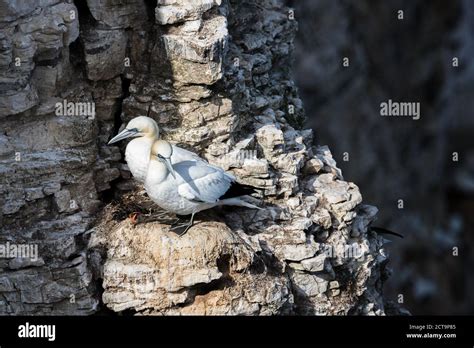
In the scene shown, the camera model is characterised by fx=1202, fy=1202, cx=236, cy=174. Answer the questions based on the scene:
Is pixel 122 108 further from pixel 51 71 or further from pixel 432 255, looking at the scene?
pixel 432 255

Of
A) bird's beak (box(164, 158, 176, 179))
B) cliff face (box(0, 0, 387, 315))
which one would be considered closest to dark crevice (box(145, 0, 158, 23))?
cliff face (box(0, 0, 387, 315))

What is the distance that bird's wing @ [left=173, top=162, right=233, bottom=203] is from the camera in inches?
677

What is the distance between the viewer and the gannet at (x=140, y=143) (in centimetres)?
1741

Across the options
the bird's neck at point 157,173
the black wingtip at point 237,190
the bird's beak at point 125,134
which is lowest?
the black wingtip at point 237,190

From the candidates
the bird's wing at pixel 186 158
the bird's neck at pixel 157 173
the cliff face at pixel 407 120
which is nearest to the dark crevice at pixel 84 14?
the bird's wing at pixel 186 158

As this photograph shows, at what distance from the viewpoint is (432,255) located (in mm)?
40344

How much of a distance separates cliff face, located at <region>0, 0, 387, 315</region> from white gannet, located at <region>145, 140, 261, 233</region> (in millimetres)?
406

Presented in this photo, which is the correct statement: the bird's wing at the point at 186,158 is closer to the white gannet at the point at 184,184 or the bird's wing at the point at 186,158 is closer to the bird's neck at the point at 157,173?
the white gannet at the point at 184,184

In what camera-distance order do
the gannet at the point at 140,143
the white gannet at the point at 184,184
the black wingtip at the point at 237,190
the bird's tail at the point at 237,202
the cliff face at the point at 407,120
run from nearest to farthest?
the white gannet at the point at 184,184
the gannet at the point at 140,143
the black wingtip at the point at 237,190
the bird's tail at the point at 237,202
the cliff face at the point at 407,120

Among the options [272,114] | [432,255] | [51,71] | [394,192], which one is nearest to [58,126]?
[51,71]

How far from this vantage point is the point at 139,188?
1872 cm

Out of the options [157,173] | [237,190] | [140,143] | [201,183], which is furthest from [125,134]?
[237,190]

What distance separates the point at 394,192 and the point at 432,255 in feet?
11.9

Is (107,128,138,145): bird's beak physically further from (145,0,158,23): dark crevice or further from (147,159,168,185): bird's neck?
(145,0,158,23): dark crevice
